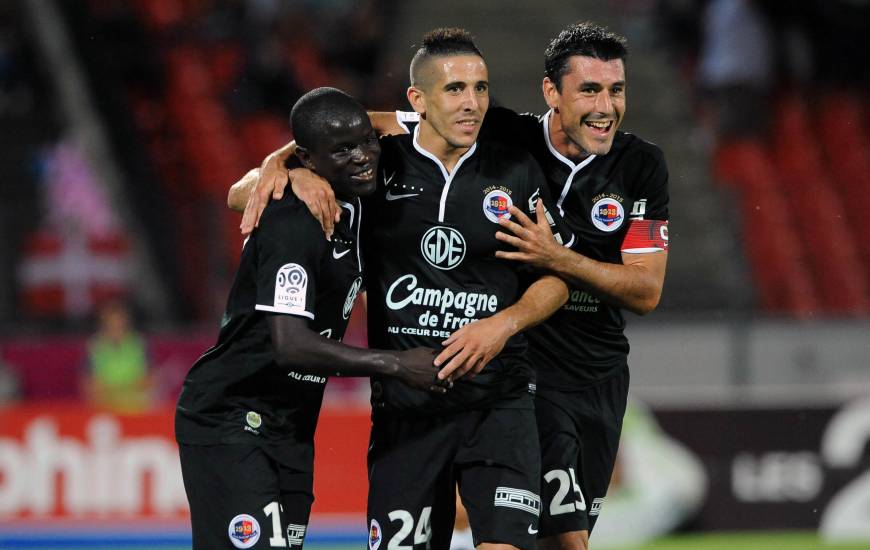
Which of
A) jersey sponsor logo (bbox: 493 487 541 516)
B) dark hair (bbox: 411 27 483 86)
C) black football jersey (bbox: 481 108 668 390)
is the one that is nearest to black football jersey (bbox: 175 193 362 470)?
dark hair (bbox: 411 27 483 86)

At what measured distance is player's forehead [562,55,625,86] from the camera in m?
5.58

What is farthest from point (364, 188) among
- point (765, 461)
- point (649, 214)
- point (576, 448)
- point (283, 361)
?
point (765, 461)

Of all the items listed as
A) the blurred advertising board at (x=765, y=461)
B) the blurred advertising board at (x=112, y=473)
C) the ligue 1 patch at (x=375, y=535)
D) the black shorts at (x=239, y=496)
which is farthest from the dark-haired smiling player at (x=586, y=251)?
the blurred advertising board at (x=765, y=461)

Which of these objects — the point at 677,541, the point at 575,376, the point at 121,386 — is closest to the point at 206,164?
the point at 121,386

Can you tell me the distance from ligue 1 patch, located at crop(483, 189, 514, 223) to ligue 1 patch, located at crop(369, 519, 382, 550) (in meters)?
1.24

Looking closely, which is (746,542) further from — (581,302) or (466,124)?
(466,124)

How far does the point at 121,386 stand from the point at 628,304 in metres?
6.59

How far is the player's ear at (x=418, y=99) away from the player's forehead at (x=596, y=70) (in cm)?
65

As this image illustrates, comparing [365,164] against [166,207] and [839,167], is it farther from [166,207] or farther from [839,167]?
[839,167]

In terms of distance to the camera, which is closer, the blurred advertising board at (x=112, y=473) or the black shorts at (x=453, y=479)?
the black shorts at (x=453, y=479)

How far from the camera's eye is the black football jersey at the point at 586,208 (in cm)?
577

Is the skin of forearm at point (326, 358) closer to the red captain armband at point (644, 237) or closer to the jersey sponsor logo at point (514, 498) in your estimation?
the jersey sponsor logo at point (514, 498)

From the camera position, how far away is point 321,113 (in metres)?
5.14

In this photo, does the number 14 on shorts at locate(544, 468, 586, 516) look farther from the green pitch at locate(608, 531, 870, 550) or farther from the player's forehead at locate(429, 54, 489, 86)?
the green pitch at locate(608, 531, 870, 550)
